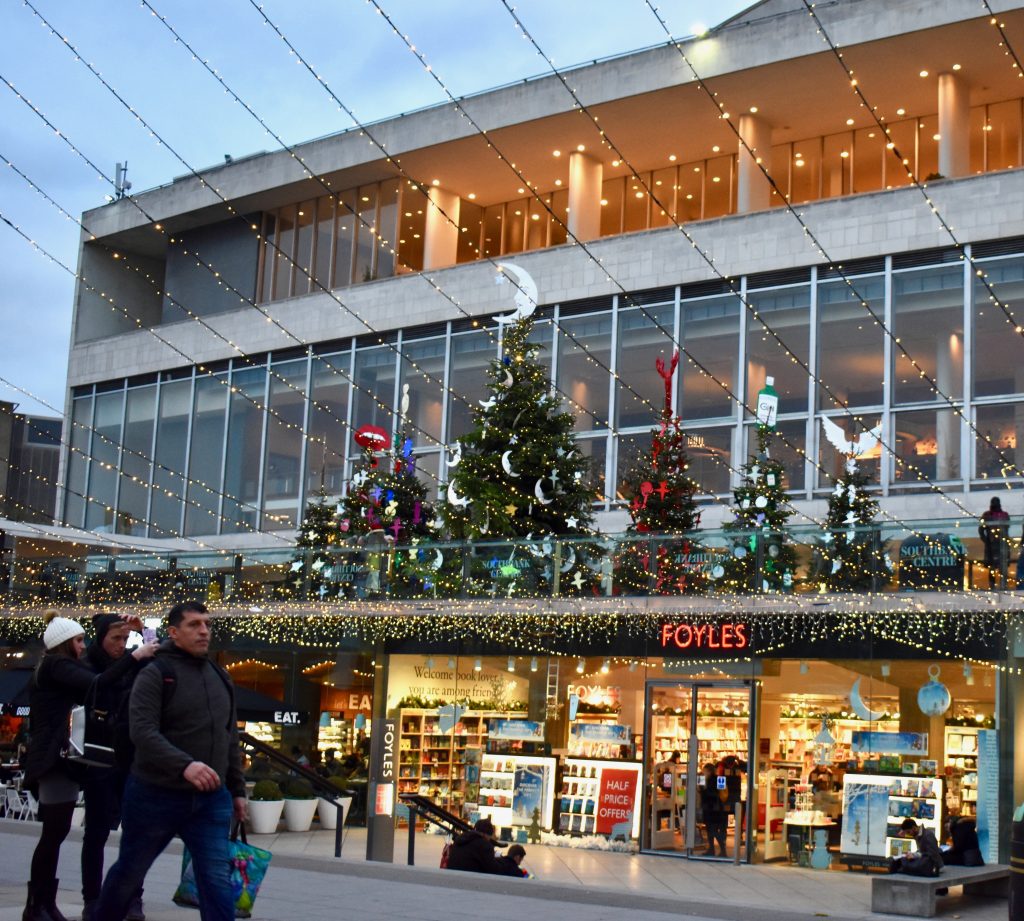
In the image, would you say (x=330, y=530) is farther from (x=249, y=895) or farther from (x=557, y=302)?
(x=249, y=895)

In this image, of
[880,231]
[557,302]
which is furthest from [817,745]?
[557,302]

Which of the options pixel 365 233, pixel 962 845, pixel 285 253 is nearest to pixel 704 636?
pixel 962 845

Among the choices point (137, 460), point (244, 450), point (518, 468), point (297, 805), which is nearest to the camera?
point (297, 805)

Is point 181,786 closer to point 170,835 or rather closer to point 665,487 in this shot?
point 170,835

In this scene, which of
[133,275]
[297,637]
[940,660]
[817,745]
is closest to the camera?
[940,660]

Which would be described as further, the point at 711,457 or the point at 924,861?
the point at 711,457

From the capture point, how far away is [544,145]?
36.9m

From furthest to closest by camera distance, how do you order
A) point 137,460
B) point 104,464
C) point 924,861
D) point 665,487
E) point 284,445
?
1. point 104,464
2. point 137,460
3. point 284,445
4. point 665,487
5. point 924,861

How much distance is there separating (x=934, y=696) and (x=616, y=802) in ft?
16.4

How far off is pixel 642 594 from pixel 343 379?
18412 millimetres

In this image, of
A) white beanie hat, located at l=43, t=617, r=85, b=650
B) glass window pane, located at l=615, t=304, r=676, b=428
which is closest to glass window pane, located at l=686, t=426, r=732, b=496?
glass window pane, located at l=615, t=304, r=676, b=428

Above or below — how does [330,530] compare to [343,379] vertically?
below

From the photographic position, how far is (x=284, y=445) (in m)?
39.2

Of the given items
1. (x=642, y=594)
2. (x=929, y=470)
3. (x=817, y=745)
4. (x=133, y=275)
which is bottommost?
(x=817, y=745)
